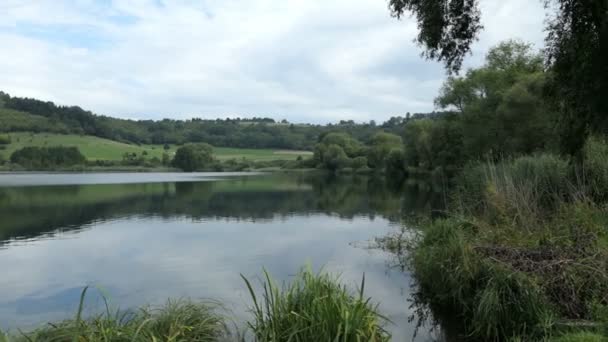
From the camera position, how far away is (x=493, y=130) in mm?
41719

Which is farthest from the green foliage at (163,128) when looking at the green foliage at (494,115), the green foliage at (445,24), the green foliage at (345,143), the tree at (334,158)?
the green foliage at (445,24)

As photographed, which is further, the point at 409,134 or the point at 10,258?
the point at 409,134

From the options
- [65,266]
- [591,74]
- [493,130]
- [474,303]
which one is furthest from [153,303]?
[493,130]

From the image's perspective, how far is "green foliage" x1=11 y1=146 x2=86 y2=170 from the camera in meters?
108

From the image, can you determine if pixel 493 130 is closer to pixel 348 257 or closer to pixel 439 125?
pixel 439 125

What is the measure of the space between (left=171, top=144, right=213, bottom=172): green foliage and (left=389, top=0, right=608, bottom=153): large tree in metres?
117

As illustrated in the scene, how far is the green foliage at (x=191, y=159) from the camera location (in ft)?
413

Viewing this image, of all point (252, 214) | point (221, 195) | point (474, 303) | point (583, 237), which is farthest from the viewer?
point (221, 195)

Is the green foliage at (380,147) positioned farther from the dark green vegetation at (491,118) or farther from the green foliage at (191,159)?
the green foliage at (191,159)

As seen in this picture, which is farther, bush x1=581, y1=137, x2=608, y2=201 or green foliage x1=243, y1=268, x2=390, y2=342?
bush x1=581, y1=137, x2=608, y2=201

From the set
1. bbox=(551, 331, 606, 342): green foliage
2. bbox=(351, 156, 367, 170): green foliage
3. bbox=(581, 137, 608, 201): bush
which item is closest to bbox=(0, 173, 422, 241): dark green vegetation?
bbox=(581, 137, 608, 201): bush

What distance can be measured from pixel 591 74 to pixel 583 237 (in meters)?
3.65

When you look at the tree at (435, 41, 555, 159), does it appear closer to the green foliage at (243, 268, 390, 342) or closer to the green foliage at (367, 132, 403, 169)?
the green foliage at (243, 268, 390, 342)

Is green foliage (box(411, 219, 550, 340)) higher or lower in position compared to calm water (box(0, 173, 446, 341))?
higher
